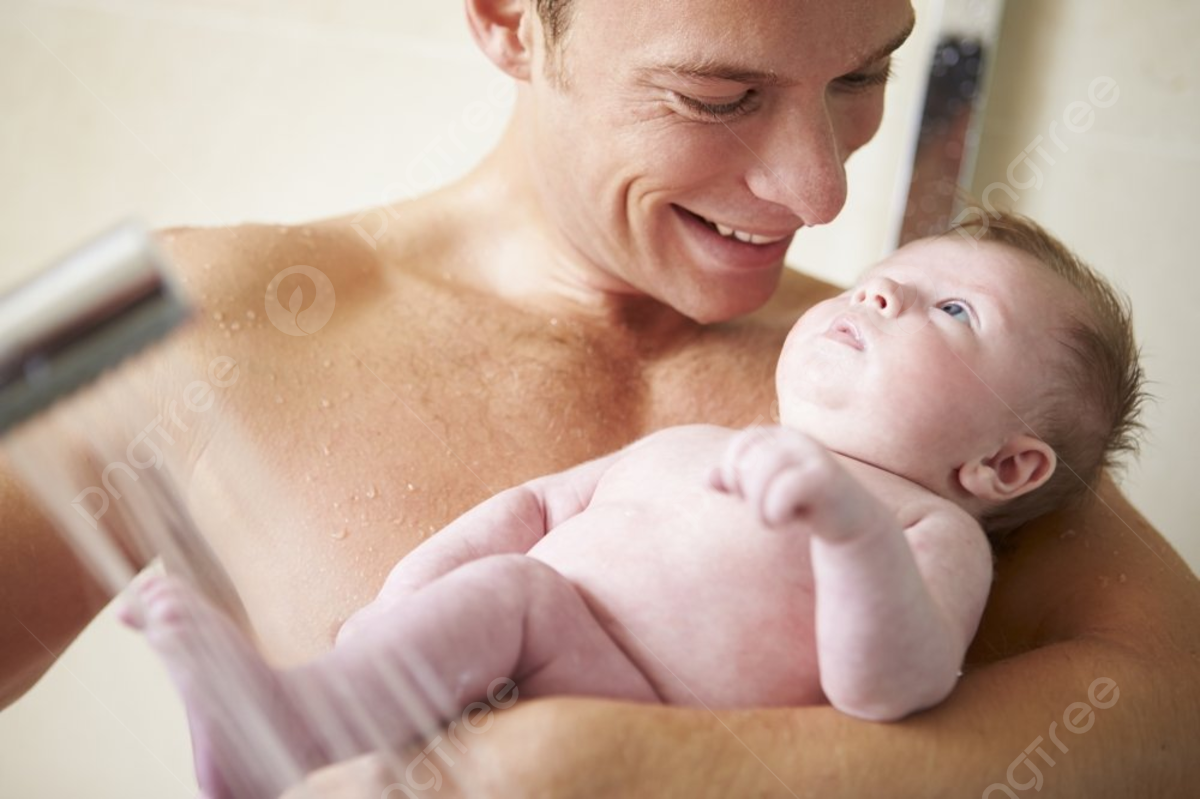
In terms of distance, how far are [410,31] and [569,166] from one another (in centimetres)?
51

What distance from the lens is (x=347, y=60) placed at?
1.21 m

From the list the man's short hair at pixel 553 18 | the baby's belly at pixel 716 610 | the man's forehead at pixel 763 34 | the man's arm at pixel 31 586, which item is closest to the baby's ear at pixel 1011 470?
the baby's belly at pixel 716 610

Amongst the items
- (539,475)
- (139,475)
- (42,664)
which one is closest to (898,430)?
(539,475)

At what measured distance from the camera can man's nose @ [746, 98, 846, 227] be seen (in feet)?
2.27

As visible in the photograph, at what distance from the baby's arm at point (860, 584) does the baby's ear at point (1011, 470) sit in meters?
0.09

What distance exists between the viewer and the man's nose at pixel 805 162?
0.69 meters

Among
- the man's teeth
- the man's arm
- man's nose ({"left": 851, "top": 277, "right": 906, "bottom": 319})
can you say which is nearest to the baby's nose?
man's nose ({"left": 851, "top": 277, "right": 906, "bottom": 319})

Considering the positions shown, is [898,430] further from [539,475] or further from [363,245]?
[363,245]

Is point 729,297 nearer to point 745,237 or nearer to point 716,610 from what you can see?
point 745,237

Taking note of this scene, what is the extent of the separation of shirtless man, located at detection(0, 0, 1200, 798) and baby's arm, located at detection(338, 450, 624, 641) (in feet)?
0.20

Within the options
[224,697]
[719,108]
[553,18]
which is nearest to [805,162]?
[719,108]

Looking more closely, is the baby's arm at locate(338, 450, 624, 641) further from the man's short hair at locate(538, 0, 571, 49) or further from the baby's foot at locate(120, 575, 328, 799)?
the man's short hair at locate(538, 0, 571, 49)

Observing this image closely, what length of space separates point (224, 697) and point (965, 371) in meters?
0.41

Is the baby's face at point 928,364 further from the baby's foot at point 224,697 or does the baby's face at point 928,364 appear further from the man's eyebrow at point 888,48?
the baby's foot at point 224,697
